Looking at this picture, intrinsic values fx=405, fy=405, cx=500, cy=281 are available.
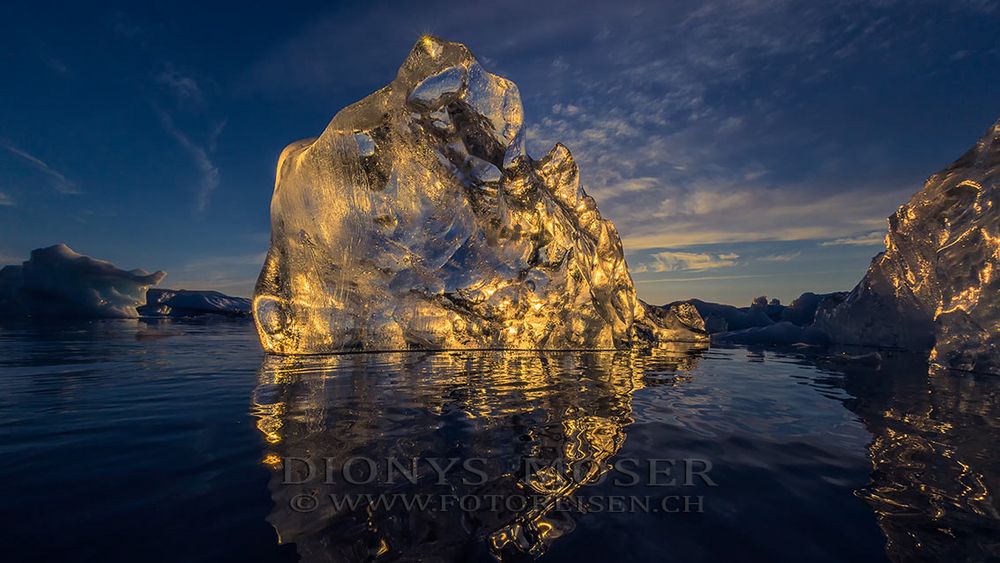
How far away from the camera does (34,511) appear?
1.64 m

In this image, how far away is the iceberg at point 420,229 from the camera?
323 inches

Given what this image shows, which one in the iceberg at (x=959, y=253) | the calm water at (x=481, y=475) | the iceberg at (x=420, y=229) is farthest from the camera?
the iceberg at (x=420, y=229)

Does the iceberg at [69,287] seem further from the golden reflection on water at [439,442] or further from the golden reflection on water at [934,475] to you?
the golden reflection on water at [934,475]

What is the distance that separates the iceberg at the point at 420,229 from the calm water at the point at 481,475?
443 cm

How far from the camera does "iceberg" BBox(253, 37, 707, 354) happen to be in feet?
26.9

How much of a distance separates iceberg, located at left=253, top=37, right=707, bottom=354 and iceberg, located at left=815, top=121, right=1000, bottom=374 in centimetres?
771

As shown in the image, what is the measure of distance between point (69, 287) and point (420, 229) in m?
32.0

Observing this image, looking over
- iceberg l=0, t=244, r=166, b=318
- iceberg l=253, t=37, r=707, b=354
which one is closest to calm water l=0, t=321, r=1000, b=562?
iceberg l=253, t=37, r=707, b=354

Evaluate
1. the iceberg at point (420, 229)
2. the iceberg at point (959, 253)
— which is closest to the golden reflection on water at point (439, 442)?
the iceberg at point (420, 229)

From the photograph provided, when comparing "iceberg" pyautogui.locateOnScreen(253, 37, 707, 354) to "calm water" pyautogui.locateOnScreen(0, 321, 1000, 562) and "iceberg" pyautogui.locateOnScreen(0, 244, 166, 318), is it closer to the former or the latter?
"calm water" pyautogui.locateOnScreen(0, 321, 1000, 562)

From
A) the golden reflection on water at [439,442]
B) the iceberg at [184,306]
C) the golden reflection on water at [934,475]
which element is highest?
the iceberg at [184,306]

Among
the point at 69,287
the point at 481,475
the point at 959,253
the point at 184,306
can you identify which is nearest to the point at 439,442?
the point at 481,475

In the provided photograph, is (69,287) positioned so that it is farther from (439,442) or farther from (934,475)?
(934,475)

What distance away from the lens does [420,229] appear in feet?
28.5
